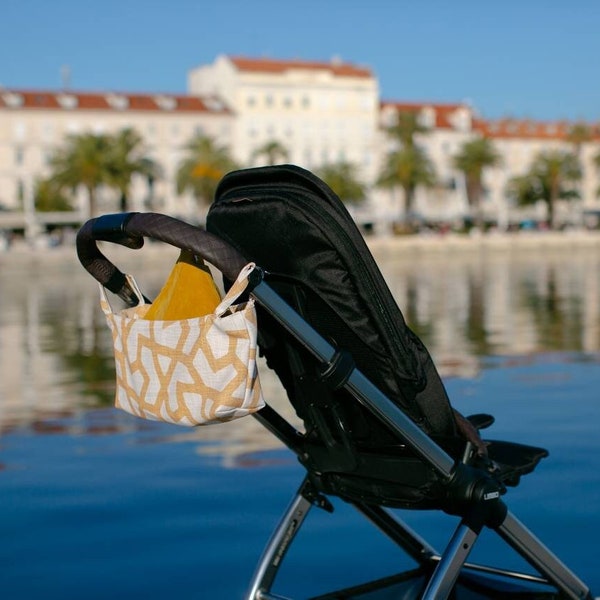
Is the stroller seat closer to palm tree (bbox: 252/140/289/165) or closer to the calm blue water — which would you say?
the calm blue water

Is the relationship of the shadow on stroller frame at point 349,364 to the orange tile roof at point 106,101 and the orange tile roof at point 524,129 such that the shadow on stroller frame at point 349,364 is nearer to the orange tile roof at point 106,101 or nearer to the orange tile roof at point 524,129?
the orange tile roof at point 106,101

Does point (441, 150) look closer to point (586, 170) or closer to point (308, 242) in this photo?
point (586, 170)

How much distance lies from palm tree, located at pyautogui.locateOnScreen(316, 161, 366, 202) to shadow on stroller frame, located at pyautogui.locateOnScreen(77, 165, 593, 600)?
8773 centimetres

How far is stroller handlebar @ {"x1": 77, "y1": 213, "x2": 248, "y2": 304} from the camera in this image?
2510 millimetres

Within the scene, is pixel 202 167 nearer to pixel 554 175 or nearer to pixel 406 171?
pixel 406 171

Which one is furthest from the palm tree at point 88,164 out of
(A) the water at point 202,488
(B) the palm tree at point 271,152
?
(A) the water at point 202,488

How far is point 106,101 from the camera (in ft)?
328

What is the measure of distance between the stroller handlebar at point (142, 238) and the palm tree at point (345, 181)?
288 feet

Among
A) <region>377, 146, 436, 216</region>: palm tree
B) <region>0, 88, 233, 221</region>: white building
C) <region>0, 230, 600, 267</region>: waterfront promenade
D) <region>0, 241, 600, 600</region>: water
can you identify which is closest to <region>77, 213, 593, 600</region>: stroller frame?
<region>0, 241, 600, 600</region>: water

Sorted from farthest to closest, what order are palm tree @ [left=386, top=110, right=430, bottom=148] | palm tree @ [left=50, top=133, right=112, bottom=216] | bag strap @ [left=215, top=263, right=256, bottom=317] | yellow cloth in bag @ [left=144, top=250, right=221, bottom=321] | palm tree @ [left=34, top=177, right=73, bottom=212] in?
1. palm tree @ [left=386, top=110, right=430, bottom=148]
2. palm tree @ [left=34, top=177, right=73, bottom=212]
3. palm tree @ [left=50, top=133, right=112, bottom=216]
4. yellow cloth in bag @ [left=144, top=250, right=221, bottom=321]
5. bag strap @ [left=215, top=263, right=256, bottom=317]

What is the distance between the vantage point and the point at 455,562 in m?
2.78

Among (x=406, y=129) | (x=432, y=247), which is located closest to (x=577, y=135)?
(x=406, y=129)

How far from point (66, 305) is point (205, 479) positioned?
642 inches

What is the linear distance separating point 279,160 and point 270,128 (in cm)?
679
